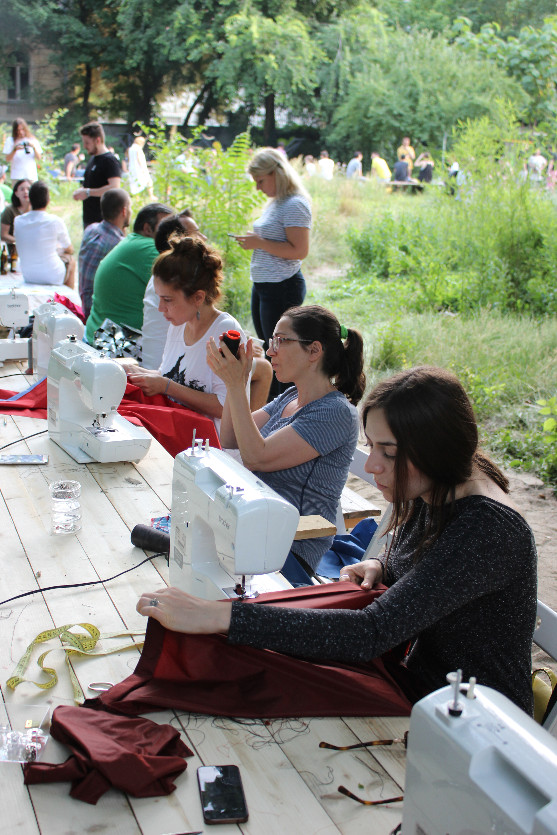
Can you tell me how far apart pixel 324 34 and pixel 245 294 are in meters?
20.7

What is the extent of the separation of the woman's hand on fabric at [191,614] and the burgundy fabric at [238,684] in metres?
0.03

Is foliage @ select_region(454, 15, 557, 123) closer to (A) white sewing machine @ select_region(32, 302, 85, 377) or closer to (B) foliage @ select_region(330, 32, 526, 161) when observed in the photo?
(B) foliage @ select_region(330, 32, 526, 161)

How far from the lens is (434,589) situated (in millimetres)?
1495

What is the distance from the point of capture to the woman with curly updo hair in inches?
122

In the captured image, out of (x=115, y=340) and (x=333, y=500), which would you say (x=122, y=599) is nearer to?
(x=333, y=500)

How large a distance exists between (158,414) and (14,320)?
118 cm

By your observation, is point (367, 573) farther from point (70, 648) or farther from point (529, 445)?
point (529, 445)

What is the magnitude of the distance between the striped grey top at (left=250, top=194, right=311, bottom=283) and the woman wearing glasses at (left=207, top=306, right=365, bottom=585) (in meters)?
2.33

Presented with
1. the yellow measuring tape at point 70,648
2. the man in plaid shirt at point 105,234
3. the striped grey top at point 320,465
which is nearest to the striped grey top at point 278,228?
the man in plaid shirt at point 105,234

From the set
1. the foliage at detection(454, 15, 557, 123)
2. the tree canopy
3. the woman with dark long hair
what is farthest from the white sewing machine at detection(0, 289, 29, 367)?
the foliage at detection(454, 15, 557, 123)

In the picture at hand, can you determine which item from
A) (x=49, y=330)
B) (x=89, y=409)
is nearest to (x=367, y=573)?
(x=89, y=409)

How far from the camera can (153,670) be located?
4.87 ft

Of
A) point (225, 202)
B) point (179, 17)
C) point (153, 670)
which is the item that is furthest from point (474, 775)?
point (179, 17)

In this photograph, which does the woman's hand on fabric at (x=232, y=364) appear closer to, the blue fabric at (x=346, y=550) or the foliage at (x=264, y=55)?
the blue fabric at (x=346, y=550)
